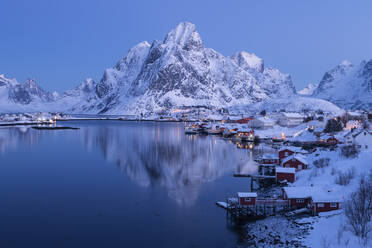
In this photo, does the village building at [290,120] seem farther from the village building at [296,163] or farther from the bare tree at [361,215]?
the bare tree at [361,215]

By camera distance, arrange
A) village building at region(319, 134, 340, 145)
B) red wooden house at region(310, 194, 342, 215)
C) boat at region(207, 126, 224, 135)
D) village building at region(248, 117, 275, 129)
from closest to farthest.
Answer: red wooden house at region(310, 194, 342, 215) < village building at region(319, 134, 340, 145) < village building at region(248, 117, 275, 129) < boat at region(207, 126, 224, 135)

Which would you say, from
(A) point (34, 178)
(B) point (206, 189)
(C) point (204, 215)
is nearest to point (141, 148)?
(A) point (34, 178)

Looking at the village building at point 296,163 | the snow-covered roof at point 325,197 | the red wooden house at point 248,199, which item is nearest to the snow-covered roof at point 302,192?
the snow-covered roof at point 325,197

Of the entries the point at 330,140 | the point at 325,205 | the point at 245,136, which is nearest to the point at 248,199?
the point at 325,205

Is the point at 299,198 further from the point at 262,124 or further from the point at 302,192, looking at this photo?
the point at 262,124

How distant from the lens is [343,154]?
3662 centimetres

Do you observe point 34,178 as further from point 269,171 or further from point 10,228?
point 269,171

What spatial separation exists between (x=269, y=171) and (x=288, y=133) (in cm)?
4278

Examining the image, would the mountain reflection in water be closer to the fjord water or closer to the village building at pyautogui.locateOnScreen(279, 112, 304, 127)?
the fjord water

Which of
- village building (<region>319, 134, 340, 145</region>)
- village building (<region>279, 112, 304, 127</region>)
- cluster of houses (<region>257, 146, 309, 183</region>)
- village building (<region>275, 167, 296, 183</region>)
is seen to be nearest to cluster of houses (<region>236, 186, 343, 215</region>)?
village building (<region>275, 167, 296, 183</region>)

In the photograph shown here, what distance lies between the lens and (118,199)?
2767cm

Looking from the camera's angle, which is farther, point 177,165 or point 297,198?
point 177,165

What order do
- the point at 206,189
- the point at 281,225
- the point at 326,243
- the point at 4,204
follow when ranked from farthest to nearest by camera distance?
the point at 206,189 < the point at 4,204 < the point at 281,225 < the point at 326,243

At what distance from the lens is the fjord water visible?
20078 millimetres
